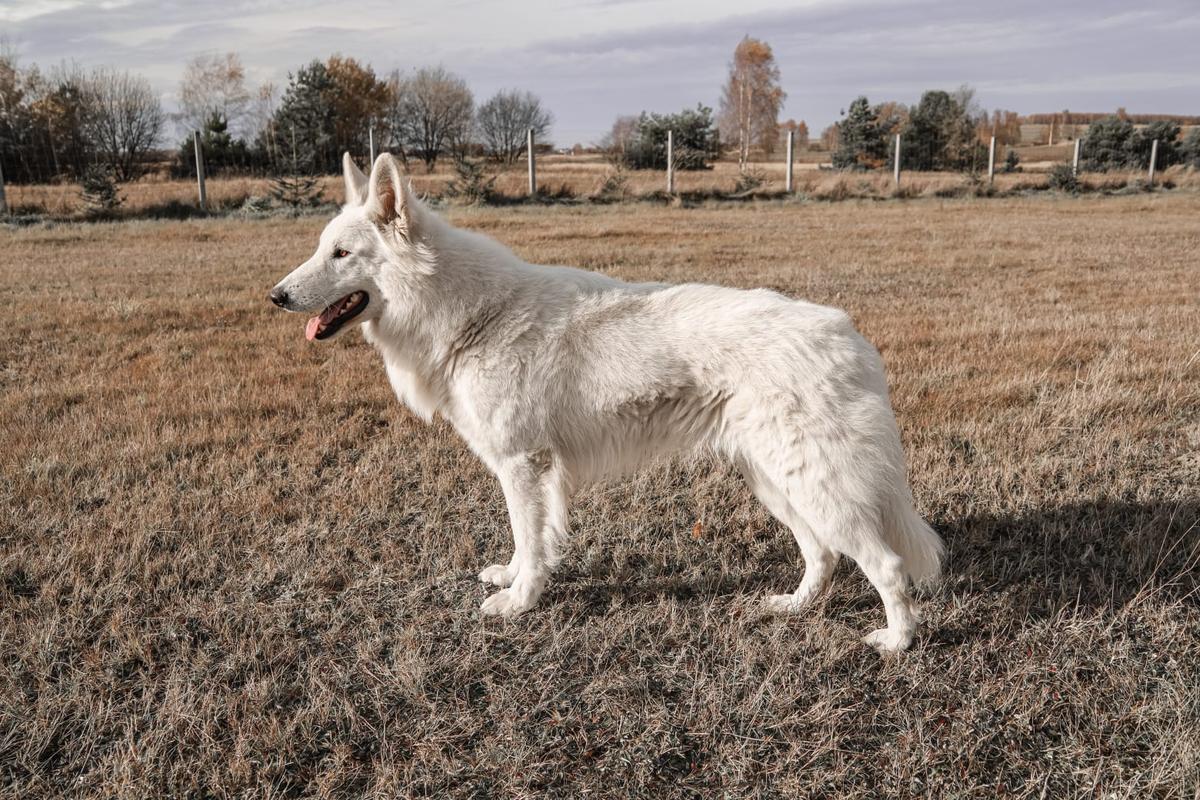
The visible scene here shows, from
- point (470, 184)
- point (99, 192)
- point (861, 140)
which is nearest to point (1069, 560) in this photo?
point (470, 184)

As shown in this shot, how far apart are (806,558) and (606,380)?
1.35 meters

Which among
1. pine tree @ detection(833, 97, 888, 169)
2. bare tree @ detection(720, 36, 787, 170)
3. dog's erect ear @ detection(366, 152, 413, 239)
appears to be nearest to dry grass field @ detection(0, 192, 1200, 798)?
dog's erect ear @ detection(366, 152, 413, 239)

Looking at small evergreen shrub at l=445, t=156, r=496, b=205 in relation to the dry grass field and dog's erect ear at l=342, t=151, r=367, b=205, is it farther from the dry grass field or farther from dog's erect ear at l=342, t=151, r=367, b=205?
dog's erect ear at l=342, t=151, r=367, b=205

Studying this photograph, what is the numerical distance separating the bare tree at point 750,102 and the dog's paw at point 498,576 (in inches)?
1771

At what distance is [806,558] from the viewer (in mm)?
3734

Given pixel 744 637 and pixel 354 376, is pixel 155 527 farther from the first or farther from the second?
pixel 744 637

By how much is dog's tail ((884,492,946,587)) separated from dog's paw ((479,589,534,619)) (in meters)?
1.65

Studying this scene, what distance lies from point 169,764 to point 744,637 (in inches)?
88.7

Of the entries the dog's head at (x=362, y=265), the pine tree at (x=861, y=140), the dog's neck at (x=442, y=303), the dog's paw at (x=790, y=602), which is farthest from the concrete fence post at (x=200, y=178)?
the pine tree at (x=861, y=140)

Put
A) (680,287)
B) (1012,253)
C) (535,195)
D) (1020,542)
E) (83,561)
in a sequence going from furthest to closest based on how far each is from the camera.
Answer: (535,195), (1012,253), (1020,542), (83,561), (680,287)

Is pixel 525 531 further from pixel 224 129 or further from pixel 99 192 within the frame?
pixel 224 129

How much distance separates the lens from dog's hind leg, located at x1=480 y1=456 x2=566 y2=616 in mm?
3516

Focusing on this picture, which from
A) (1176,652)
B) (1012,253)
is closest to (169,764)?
(1176,652)

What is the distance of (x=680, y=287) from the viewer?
→ 3.57m
